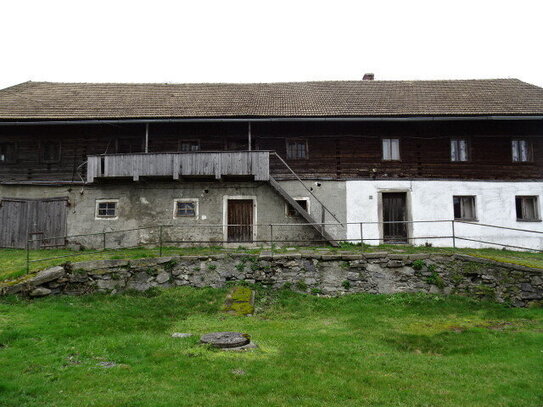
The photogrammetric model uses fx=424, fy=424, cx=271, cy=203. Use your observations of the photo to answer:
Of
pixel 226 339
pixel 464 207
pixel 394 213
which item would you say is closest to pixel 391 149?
pixel 394 213

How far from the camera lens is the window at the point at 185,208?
63.7 ft

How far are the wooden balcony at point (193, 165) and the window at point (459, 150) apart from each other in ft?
30.0

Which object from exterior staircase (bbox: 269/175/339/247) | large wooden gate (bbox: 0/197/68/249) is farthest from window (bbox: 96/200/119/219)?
exterior staircase (bbox: 269/175/339/247)

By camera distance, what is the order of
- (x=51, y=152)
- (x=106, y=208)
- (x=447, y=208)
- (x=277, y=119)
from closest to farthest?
(x=277, y=119) → (x=447, y=208) → (x=106, y=208) → (x=51, y=152)

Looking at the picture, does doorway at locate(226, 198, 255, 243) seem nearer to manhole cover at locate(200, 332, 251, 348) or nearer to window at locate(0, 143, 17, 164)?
manhole cover at locate(200, 332, 251, 348)

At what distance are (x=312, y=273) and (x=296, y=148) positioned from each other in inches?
331

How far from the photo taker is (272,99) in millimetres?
21922

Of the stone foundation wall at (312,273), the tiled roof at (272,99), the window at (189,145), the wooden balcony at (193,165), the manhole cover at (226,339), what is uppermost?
the tiled roof at (272,99)

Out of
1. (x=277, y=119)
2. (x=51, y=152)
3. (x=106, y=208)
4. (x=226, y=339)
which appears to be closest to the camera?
(x=226, y=339)

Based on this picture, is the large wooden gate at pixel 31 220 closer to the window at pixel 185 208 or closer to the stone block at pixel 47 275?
the window at pixel 185 208

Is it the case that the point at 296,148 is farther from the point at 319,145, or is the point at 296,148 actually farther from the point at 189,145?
the point at 189,145

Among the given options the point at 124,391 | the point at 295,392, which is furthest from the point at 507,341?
the point at 124,391

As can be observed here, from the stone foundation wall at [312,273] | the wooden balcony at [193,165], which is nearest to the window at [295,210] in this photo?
the wooden balcony at [193,165]

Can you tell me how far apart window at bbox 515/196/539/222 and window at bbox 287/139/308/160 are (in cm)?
1031
